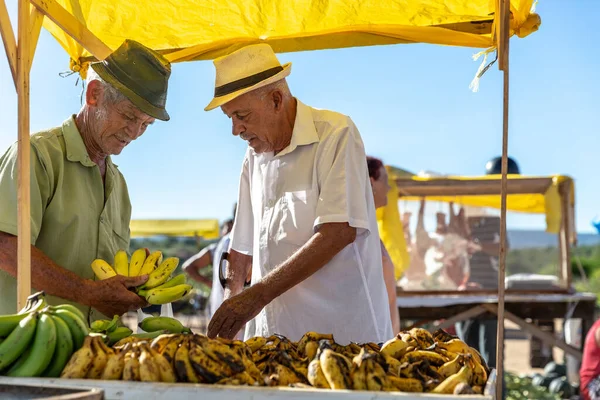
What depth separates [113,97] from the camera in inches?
120

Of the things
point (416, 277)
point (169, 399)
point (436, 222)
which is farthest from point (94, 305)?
point (436, 222)

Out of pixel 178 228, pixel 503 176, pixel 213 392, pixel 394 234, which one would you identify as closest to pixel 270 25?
pixel 503 176

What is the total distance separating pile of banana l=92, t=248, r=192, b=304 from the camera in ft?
9.07

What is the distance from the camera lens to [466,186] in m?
7.62

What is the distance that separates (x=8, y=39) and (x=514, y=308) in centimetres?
551

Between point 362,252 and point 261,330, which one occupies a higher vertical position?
point 362,252

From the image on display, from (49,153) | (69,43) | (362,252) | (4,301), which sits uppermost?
(69,43)

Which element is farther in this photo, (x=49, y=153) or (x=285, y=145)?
(x=285, y=145)

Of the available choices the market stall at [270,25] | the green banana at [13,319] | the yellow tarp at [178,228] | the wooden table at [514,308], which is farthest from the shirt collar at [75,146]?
the yellow tarp at [178,228]

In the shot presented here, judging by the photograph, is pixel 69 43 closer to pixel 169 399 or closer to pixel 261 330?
pixel 261 330

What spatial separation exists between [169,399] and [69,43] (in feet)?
7.85

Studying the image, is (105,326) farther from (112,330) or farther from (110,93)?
(110,93)

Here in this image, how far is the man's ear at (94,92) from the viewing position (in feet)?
10.2

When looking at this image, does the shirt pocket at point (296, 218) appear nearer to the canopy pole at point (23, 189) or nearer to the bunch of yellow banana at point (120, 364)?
the canopy pole at point (23, 189)
